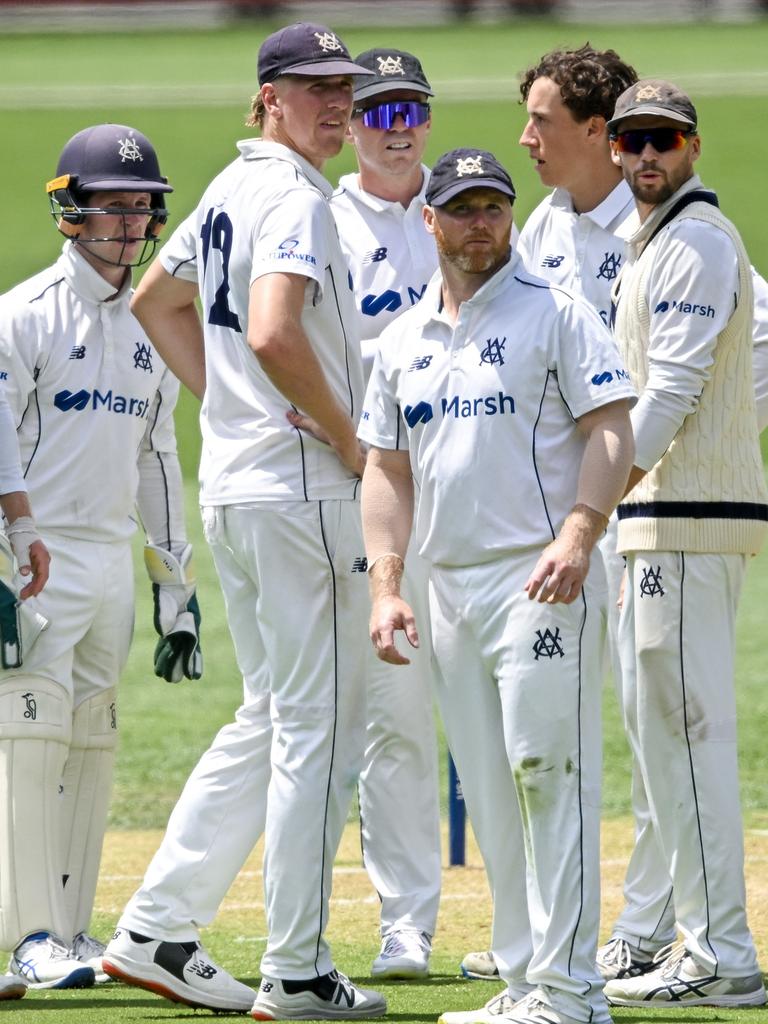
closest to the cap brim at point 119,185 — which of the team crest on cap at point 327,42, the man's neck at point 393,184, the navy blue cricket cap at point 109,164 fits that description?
the navy blue cricket cap at point 109,164

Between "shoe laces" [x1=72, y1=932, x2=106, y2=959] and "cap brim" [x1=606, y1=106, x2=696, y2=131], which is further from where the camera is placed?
"shoe laces" [x1=72, y1=932, x2=106, y2=959]

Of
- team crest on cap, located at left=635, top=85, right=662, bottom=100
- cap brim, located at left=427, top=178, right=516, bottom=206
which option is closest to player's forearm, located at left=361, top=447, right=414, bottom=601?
cap brim, located at left=427, top=178, right=516, bottom=206

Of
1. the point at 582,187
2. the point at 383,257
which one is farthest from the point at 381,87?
the point at 582,187

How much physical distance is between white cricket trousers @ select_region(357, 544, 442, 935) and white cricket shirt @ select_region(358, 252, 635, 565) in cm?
119

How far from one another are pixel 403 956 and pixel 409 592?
1.00m

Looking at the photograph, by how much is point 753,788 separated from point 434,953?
10.8 feet

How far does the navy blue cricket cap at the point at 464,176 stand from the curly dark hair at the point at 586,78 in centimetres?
135

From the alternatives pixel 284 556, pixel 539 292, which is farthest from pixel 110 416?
pixel 539 292

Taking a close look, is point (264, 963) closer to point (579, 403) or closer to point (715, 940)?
point (715, 940)

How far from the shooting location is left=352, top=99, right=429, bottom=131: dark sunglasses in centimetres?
571

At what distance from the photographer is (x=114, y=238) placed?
545 centimetres

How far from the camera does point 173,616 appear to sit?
18.8 ft

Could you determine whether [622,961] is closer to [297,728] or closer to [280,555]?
[297,728]

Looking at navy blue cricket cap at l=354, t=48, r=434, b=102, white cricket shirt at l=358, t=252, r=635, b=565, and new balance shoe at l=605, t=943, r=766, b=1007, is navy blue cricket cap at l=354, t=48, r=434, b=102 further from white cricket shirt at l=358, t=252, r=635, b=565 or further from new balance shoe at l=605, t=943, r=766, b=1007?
new balance shoe at l=605, t=943, r=766, b=1007
